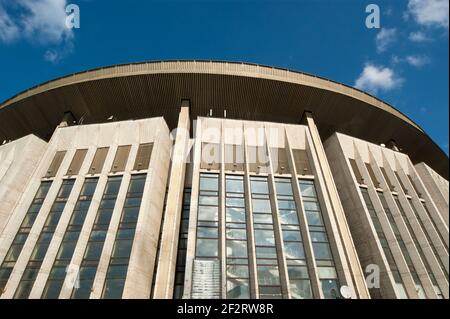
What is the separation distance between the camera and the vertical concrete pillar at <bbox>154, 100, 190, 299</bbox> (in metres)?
16.4

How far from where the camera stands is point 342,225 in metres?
19.8

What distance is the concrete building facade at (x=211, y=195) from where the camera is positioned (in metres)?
17.1

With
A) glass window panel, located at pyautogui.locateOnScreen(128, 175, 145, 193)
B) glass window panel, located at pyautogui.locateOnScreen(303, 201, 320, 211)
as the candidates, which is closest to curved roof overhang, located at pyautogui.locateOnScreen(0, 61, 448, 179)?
glass window panel, located at pyautogui.locateOnScreen(128, 175, 145, 193)

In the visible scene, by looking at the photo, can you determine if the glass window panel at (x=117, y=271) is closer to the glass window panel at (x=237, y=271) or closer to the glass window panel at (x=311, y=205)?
the glass window panel at (x=237, y=271)

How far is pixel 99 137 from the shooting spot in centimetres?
2391

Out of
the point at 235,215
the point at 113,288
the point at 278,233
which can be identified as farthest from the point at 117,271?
the point at 278,233

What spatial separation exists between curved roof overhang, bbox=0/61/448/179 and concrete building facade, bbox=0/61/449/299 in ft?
A: 0.43

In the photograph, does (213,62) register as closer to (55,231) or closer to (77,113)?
(77,113)

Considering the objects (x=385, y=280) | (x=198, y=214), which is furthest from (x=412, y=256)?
(x=198, y=214)

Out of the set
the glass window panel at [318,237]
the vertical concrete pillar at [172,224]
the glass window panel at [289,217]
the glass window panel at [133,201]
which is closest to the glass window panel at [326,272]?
the glass window panel at [318,237]

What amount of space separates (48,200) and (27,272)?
4.81 meters

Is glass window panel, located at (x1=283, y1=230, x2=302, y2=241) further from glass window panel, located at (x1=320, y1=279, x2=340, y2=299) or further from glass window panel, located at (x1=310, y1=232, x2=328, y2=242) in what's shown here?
glass window panel, located at (x1=320, y1=279, x2=340, y2=299)

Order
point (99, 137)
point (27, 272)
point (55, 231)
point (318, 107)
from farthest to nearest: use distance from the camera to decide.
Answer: point (318, 107) < point (99, 137) < point (55, 231) < point (27, 272)

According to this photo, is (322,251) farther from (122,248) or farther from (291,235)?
(122,248)
